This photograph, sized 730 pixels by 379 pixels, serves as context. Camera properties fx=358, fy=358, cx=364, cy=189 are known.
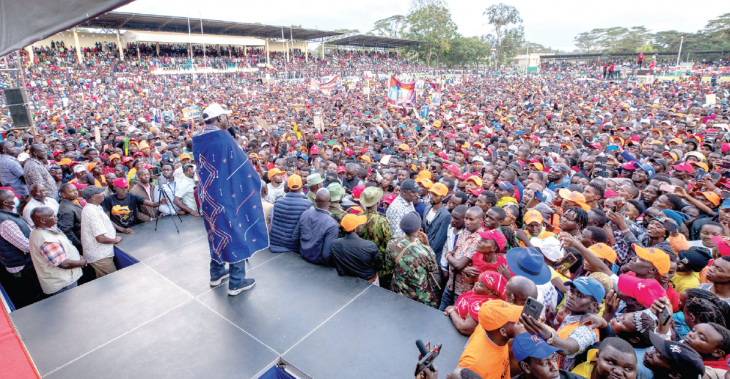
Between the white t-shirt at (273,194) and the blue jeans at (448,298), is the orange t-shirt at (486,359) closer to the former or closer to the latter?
the blue jeans at (448,298)

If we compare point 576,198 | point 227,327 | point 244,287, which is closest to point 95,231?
point 244,287

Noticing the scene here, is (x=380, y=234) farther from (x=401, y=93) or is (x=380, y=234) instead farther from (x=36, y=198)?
(x=401, y=93)

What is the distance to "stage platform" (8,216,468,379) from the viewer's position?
2.47 m

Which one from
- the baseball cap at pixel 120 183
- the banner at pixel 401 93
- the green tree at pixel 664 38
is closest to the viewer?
the baseball cap at pixel 120 183

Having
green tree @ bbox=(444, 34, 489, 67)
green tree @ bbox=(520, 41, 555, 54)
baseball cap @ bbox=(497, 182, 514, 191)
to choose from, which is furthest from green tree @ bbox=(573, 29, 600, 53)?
baseball cap @ bbox=(497, 182, 514, 191)

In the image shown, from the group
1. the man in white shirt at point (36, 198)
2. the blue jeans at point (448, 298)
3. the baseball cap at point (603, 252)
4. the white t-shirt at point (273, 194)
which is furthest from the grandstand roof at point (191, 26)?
the baseball cap at point (603, 252)

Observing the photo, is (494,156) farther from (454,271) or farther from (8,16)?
(8,16)

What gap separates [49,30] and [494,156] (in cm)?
790

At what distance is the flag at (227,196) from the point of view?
2.87 meters

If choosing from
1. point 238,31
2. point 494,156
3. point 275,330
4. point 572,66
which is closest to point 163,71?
point 238,31

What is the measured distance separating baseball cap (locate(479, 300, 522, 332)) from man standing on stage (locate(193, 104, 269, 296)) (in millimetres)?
2023

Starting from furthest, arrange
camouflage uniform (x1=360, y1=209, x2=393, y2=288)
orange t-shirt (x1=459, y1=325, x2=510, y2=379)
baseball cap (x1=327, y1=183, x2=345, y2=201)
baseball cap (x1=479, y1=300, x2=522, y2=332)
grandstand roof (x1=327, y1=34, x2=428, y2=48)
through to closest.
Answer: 1. grandstand roof (x1=327, y1=34, x2=428, y2=48)
2. baseball cap (x1=327, y1=183, x2=345, y2=201)
3. camouflage uniform (x1=360, y1=209, x2=393, y2=288)
4. orange t-shirt (x1=459, y1=325, x2=510, y2=379)
5. baseball cap (x1=479, y1=300, x2=522, y2=332)

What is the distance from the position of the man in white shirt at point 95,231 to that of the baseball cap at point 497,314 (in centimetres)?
377

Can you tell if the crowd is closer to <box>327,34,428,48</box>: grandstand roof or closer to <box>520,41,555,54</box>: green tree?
<box>327,34,428,48</box>: grandstand roof
